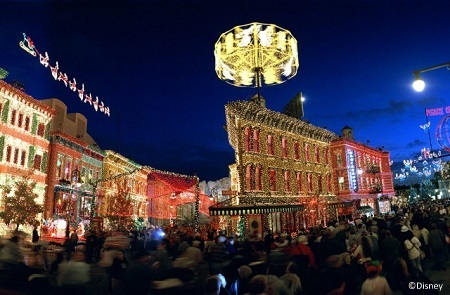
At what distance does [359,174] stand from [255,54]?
24.2 metres

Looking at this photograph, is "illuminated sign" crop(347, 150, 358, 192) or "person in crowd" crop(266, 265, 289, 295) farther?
"illuminated sign" crop(347, 150, 358, 192)

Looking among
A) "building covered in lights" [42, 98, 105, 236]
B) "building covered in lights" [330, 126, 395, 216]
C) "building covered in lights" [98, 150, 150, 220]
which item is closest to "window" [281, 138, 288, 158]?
"building covered in lights" [330, 126, 395, 216]

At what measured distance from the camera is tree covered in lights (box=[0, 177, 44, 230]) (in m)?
25.8

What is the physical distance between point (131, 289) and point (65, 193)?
32.7 meters

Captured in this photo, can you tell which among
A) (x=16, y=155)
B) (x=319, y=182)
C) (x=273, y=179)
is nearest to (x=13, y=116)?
(x=16, y=155)

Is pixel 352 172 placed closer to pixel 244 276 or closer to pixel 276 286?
pixel 244 276

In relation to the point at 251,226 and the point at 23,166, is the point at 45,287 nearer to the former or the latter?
the point at 251,226

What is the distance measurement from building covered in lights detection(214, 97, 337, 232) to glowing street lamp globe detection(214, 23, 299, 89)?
4175 millimetres

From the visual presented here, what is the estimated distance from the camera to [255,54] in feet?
106

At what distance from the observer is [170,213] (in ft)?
176

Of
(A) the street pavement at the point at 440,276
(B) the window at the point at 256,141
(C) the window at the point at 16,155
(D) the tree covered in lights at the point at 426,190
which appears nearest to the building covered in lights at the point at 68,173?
(C) the window at the point at 16,155

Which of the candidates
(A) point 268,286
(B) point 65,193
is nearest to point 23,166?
(B) point 65,193

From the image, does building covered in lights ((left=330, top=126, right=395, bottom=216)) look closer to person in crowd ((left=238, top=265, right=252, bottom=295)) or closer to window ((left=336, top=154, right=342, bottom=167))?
window ((left=336, top=154, right=342, bottom=167))

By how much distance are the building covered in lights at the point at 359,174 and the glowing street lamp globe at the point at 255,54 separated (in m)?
12.8
